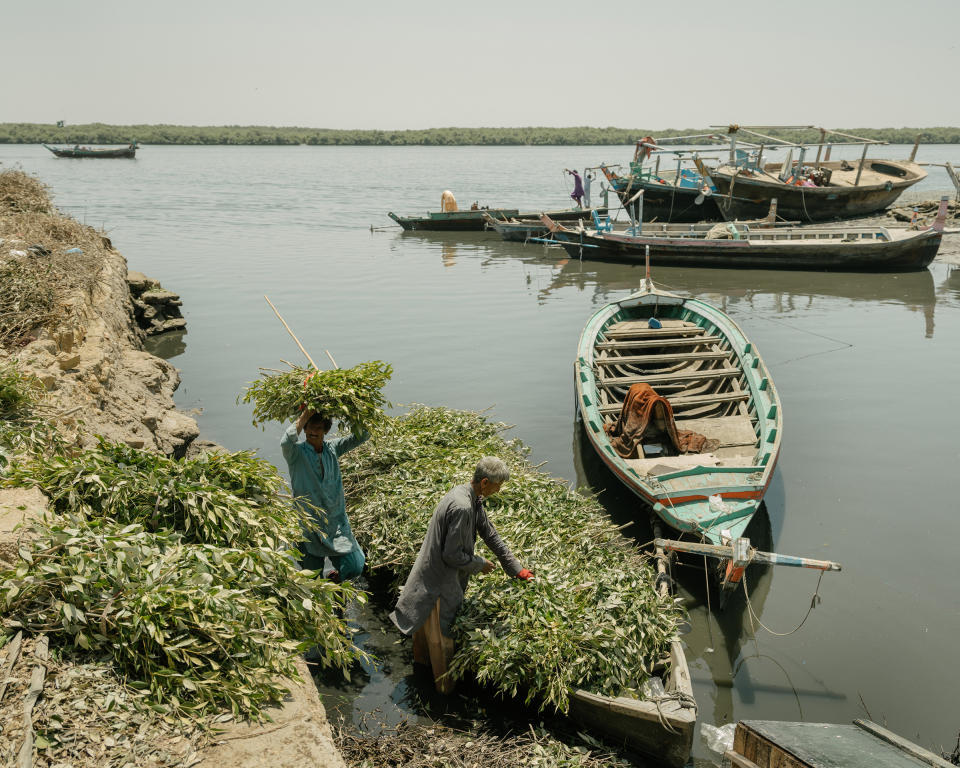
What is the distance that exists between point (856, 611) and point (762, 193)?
25294 mm

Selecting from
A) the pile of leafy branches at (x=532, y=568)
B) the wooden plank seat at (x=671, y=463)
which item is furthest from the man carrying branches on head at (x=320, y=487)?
the wooden plank seat at (x=671, y=463)

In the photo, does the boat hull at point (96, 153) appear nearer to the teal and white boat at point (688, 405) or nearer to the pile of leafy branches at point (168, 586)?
the teal and white boat at point (688, 405)

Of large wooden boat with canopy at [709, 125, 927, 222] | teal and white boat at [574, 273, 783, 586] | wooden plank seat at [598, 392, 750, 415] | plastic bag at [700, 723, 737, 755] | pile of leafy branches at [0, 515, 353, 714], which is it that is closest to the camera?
pile of leafy branches at [0, 515, 353, 714]

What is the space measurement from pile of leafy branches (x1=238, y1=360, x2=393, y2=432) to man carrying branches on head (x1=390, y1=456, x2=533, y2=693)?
1.12 meters

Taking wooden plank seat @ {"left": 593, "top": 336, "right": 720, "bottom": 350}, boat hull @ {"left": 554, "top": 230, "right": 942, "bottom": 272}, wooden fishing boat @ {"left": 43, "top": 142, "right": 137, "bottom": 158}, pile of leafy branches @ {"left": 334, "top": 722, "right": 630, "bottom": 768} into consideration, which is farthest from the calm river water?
wooden fishing boat @ {"left": 43, "top": 142, "right": 137, "bottom": 158}

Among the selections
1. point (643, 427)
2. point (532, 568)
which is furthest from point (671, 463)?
point (532, 568)

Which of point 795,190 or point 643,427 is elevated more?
point 795,190

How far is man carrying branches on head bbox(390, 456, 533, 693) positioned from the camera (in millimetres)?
4625

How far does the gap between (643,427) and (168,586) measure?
6.24 metres

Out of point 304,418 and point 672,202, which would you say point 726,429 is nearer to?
point 304,418

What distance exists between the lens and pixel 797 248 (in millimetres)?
22719

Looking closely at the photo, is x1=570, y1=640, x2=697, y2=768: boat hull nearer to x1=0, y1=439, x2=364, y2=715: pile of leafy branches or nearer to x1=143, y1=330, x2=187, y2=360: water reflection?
x1=0, y1=439, x2=364, y2=715: pile of leafy branches

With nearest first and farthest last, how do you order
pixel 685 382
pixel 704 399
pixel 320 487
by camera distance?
pixel 320 487 < pixel 704 399 < pixel 685 382

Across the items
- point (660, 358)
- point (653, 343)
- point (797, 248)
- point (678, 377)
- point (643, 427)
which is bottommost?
point (643, 427)
